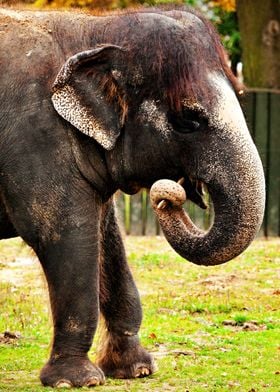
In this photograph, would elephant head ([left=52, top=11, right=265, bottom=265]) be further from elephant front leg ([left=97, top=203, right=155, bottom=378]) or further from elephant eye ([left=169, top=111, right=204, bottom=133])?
elephant front leg ([left=97, top=203, right=155, bottom=378])

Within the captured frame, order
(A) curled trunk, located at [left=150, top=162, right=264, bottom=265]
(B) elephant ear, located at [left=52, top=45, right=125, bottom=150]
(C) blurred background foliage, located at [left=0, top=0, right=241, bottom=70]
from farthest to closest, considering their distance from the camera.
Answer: (C) blurred background foliage, located at [left=0, top=0, right=241, bottom=70], (B) elephant ear, located at [left=52, top=45, right=125, bottom=150], (A) curled trunk, located at [left=150, top=162, right=264, bottom=265]

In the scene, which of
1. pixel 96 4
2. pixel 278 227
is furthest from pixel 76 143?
pixel 96 4

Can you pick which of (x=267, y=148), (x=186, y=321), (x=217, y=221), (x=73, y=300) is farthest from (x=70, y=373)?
(x=267, y=148)

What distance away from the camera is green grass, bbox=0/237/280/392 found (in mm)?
8578

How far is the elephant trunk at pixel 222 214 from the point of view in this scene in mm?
7762

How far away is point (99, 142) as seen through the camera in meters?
8.11

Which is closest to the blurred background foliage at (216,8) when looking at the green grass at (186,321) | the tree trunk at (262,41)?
the tree trunk at (262,41)

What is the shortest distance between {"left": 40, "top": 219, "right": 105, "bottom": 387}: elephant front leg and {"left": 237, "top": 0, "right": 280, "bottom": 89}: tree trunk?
1204cm

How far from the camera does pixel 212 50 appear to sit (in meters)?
8.12

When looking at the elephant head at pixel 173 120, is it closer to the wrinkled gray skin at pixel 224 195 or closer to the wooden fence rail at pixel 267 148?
the wrinkled gray skin at pixel 224 195

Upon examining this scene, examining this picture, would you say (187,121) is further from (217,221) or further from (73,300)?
(73,300)

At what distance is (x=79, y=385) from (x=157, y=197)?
4.21ft

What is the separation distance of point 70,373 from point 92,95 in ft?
5.70

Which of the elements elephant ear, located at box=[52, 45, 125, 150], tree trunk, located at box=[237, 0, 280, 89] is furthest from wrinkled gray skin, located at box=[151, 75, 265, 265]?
tree trunk, located at box=[237, 0, 280, 89]
